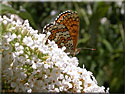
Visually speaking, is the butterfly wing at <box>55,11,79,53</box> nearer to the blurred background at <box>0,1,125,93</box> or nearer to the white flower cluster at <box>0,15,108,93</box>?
the white flower cluster at <box>0,15,108,93</box>

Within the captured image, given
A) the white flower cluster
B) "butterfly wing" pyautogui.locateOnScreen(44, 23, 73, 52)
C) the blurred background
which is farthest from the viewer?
the blurred background

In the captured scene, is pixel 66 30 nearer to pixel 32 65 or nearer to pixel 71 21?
pixel 71 21

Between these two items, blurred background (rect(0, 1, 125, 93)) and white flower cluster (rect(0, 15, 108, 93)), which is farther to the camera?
blurred background (rect(0, 1, 125, 93))

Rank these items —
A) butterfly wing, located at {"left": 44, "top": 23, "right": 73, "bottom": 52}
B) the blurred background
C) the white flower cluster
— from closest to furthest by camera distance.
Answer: the white flower cluster
butterfly wing, located at {"left": 44, "top": 23, "right": 73, "bottom": 52}
the blurred background

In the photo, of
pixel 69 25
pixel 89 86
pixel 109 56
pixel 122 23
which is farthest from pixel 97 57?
pixel 89 86

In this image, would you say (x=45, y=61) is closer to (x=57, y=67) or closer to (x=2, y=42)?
(x=57, y=67)

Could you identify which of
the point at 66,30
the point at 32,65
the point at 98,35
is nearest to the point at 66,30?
the point at 66,30

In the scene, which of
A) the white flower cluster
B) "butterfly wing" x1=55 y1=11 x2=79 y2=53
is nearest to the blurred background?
"butterfly wing" x1=55 y1=11 x2=79 y2=53
